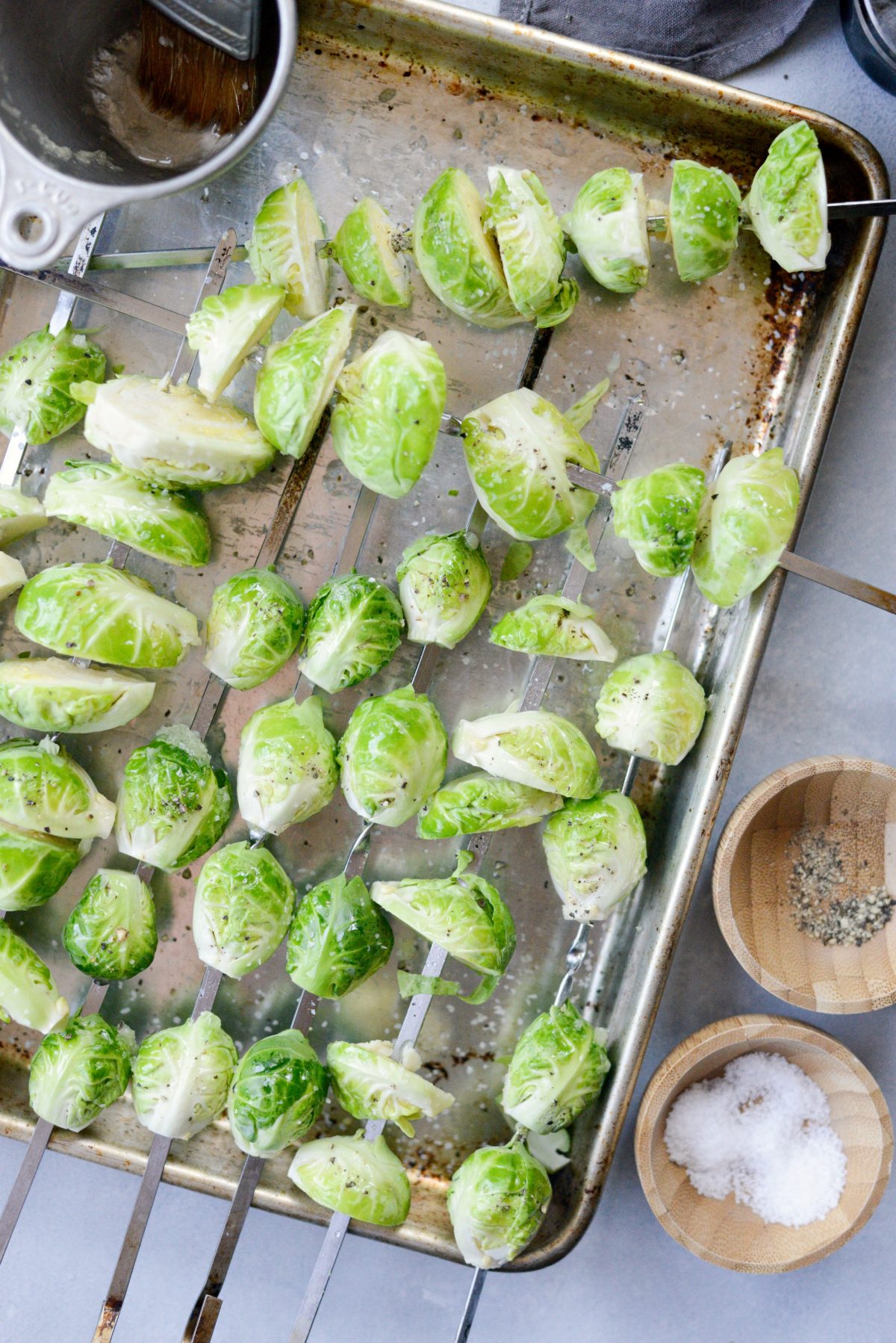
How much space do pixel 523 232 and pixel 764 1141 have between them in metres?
2.15

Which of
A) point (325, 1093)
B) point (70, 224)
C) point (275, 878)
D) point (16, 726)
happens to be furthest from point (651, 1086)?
point (70, 224)

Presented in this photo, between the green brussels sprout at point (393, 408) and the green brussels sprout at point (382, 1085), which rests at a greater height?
the green brussels sprout at point (393, 408)

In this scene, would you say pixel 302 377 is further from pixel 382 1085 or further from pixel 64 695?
pixel 382 1085

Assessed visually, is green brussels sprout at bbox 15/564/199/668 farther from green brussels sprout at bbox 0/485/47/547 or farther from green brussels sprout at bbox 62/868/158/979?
green brussels sprout at bbox 62/868/158/979

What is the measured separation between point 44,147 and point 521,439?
1081 mm

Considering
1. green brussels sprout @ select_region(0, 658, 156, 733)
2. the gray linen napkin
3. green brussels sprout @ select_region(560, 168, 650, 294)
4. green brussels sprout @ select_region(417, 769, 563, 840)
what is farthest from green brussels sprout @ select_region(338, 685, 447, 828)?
the gray linen napkin

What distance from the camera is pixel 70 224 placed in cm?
170

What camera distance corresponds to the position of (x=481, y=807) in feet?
6.52

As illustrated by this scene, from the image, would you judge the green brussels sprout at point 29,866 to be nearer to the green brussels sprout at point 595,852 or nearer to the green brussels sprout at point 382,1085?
the green brussels sprout at point 382,1085

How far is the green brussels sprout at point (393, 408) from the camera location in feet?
5.99

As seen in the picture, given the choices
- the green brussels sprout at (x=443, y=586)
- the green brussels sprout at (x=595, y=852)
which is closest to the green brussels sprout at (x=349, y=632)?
the green brussels sprout at (x=443, y=586)

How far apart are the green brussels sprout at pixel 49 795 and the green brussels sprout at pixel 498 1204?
1107 millimetres

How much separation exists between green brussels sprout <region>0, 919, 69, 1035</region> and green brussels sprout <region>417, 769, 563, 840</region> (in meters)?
0.89

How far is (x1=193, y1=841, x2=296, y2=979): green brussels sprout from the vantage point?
6.59 ft
